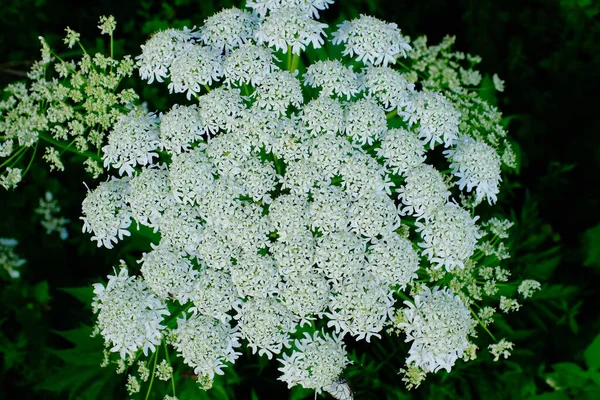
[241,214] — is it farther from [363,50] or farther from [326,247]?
[363,50]

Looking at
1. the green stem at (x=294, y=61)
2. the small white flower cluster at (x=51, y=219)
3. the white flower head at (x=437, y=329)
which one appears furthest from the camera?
the small white flower cluster at (x=51, y=219)

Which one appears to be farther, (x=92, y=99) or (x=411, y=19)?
(x=411, y=19)

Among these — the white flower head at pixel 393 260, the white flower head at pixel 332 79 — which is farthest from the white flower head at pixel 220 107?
the white flower head at pixel 393 260

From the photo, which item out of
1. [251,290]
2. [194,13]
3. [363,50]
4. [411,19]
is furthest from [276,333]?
[194,13]

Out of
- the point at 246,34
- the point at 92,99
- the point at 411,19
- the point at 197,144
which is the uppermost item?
the point at 411,19

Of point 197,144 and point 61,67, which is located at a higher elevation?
point 61,67

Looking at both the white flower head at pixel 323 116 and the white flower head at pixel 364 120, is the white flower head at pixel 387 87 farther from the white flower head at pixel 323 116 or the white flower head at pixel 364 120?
the white flower head at pixel 323 116

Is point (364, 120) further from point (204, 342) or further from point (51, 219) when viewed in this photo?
point (51, 219)
